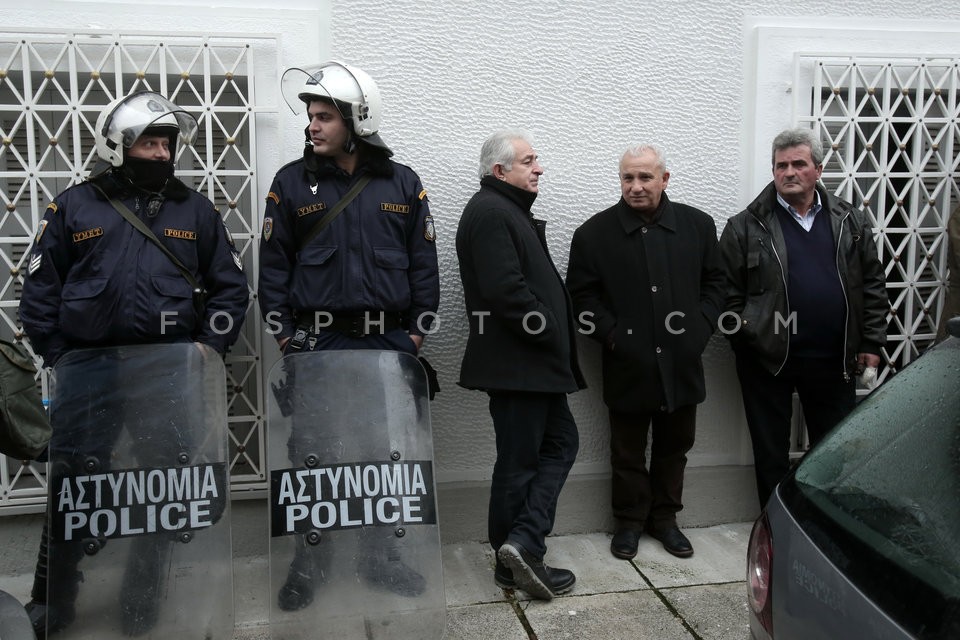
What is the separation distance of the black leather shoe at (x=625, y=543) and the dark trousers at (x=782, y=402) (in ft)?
2.24

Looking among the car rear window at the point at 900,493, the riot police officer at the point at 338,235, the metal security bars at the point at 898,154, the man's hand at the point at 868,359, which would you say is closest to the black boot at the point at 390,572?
the riot police officer at the point at 338,235

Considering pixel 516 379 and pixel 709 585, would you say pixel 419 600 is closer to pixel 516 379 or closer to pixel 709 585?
pixel 516 379

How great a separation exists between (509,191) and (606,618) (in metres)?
1.69

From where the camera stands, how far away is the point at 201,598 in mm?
2861

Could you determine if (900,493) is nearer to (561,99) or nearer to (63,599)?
(63,599)

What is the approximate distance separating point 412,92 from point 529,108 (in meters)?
0.53

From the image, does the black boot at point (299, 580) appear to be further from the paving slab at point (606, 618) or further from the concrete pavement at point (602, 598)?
the paving slab at point (606, 618)

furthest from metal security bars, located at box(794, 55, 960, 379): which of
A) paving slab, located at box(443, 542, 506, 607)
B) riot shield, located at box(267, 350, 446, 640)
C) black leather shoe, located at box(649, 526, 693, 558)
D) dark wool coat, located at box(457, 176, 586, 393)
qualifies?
riot shield, located at box(267, 350, 446, 640)

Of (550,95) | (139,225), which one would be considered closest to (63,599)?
(139,225)

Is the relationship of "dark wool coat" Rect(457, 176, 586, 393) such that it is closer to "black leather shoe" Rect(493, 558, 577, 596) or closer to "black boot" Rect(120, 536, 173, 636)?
"black leather shoe" Rect(493, 558, 577, 596)

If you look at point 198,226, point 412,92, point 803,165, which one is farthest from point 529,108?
point 198,226

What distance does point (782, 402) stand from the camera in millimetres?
4047

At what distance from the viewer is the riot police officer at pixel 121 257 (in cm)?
313

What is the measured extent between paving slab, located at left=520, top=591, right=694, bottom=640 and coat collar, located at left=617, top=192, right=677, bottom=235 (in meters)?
1.53
